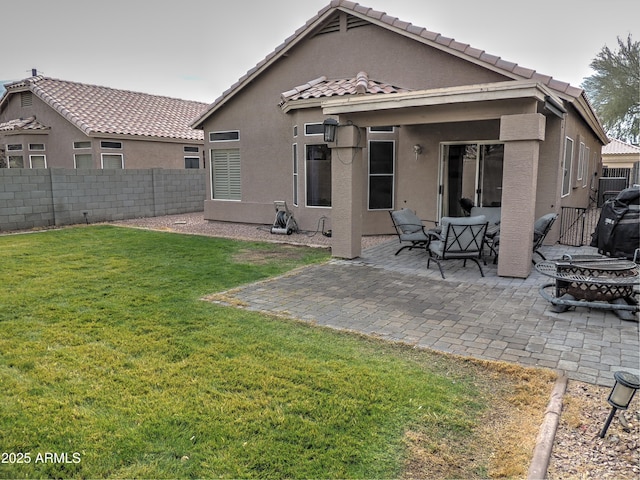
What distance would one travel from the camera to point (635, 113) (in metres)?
32.4

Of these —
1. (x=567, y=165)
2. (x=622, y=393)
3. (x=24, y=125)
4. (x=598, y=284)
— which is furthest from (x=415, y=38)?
(x=24, y=125)

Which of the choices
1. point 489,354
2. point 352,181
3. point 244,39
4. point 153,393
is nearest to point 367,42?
point 244,39

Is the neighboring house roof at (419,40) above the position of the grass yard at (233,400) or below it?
above

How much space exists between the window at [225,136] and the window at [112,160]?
636 cm

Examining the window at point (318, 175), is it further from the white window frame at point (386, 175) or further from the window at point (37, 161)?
the window at point (37, 161)

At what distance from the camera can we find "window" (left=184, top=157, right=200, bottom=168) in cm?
2221

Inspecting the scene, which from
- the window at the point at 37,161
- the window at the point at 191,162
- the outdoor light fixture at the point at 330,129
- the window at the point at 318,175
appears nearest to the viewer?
the outdoor light fixture at the point at 330,129

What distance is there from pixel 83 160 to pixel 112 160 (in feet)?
4.19

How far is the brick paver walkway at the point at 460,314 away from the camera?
454 centimetres

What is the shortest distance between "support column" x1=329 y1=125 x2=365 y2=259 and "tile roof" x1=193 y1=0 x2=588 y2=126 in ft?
11.7

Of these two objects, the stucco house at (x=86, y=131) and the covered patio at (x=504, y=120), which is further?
the stucco house at (x=86, y=131)

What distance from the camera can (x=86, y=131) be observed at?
1827cm

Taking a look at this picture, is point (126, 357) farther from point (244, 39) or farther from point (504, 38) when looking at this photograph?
point (504, 38)

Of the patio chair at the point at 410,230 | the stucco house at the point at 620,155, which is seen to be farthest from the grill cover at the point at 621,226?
the stucco house at the point at 620,155
